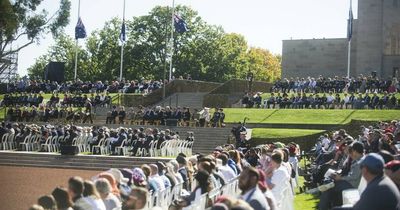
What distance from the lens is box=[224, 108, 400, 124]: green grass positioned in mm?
32906

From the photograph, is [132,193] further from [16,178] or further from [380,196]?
[16,178]

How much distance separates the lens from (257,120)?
3478cm

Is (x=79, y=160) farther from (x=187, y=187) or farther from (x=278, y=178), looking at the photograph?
(x=278, y=178)

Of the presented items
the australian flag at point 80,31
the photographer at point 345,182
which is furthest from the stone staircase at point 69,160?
the australian flag at point 80,31

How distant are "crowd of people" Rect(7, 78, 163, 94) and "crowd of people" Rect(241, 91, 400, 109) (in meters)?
8.93

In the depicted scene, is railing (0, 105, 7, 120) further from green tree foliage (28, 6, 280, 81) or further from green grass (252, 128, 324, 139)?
green tree foliage (28, 6, 280, 81)

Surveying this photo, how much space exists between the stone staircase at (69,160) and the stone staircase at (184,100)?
1657 cm

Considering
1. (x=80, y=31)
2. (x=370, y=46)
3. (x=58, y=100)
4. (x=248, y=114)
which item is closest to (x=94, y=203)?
(x=248, y=114)

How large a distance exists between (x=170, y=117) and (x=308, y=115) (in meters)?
7.95

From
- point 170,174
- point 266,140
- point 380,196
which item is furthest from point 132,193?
point 266,140

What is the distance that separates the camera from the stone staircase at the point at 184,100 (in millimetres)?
43531

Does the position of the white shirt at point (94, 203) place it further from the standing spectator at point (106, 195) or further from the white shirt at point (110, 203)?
the white shirt at point (110, 203)

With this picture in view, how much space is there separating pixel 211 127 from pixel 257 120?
12.3ft

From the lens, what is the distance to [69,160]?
26.3 m
